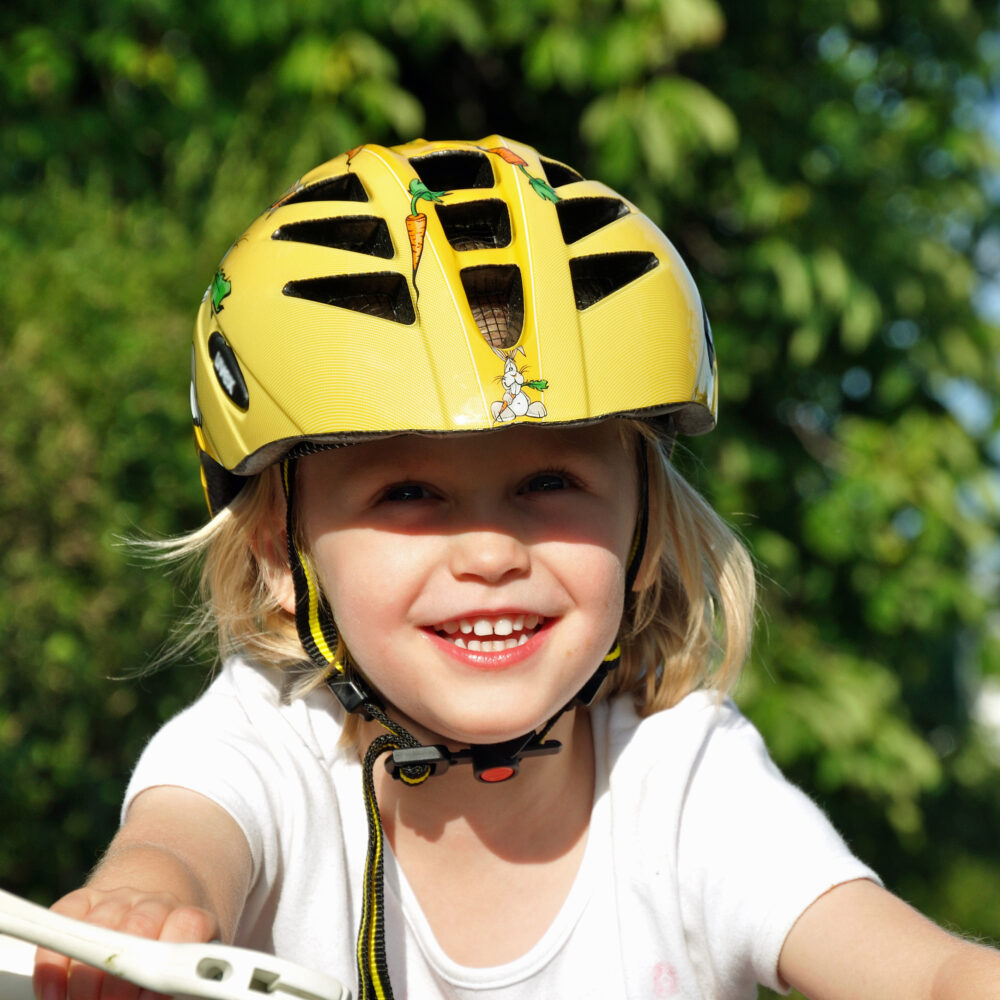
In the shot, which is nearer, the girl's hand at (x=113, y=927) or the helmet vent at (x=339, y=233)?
the girl's hand at (x=113, y=927)

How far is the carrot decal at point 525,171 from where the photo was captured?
2.42 m

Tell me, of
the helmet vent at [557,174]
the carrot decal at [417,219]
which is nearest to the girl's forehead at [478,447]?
the carrot decal at [417,219]

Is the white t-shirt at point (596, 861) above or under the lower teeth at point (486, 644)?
under

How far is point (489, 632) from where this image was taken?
213cm

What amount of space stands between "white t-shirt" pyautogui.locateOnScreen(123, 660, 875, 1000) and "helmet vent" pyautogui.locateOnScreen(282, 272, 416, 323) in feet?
2.72

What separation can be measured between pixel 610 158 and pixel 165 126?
5.64 feet

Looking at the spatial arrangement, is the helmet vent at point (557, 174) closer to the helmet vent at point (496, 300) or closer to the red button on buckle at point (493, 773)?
the helmet vent at point (496, 300)

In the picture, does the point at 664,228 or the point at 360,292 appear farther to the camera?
the point at 664,228

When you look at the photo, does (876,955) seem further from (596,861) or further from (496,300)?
(496,300)

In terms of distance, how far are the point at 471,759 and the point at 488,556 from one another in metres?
0.43

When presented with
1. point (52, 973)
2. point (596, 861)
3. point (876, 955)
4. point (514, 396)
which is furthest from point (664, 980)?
point (52, 973)

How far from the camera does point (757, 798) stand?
2369 mm

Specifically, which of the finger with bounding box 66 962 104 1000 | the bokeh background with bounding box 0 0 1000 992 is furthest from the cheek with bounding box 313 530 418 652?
the bokeh background with bounding box 0 0 1000 992

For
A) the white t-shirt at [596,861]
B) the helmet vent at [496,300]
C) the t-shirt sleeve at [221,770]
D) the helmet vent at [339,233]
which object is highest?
the helmet vent at [339,233]
